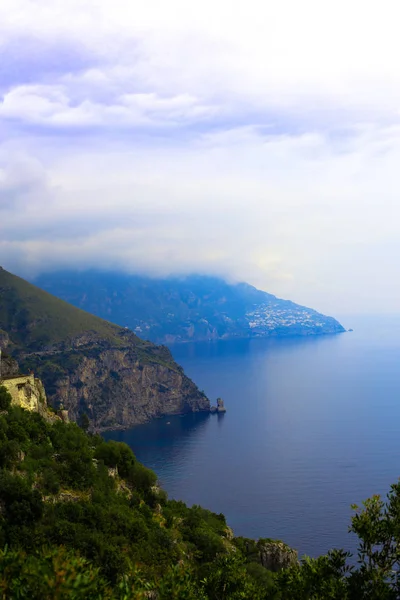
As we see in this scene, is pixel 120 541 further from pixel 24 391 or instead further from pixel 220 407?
pixel 220 407

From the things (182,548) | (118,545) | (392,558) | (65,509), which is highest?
(392,558)

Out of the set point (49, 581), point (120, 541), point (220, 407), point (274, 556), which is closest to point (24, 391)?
point (120, 541)

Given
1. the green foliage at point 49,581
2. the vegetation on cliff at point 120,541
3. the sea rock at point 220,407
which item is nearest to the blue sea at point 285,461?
the sea rock at point 220,407

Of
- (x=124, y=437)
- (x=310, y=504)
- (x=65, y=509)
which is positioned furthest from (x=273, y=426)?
(x=65, y=509)

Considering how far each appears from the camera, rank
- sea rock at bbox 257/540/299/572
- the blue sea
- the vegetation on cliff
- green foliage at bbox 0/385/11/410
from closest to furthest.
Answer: the vegetation on cliff, green foliage at bbox 0/385/11/410, sea rock at bbox 257/540/299/572, the blue sea

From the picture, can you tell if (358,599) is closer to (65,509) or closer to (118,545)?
(118,545)

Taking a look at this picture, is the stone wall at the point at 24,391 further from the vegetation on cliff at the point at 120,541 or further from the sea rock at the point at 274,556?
the sea rock at the point at 274,556

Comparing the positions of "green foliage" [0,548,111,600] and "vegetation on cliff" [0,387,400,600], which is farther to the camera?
"vegetation on cliff" [0,387,400,600]

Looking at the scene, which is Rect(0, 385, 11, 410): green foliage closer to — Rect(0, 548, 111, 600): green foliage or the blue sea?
Rect(0, 548, 111, 600): green foliage

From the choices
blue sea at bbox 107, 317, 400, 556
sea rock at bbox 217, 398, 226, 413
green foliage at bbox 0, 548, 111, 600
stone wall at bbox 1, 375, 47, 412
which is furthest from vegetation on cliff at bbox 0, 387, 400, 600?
sea rock at bbox 217, 398, 226, 413
